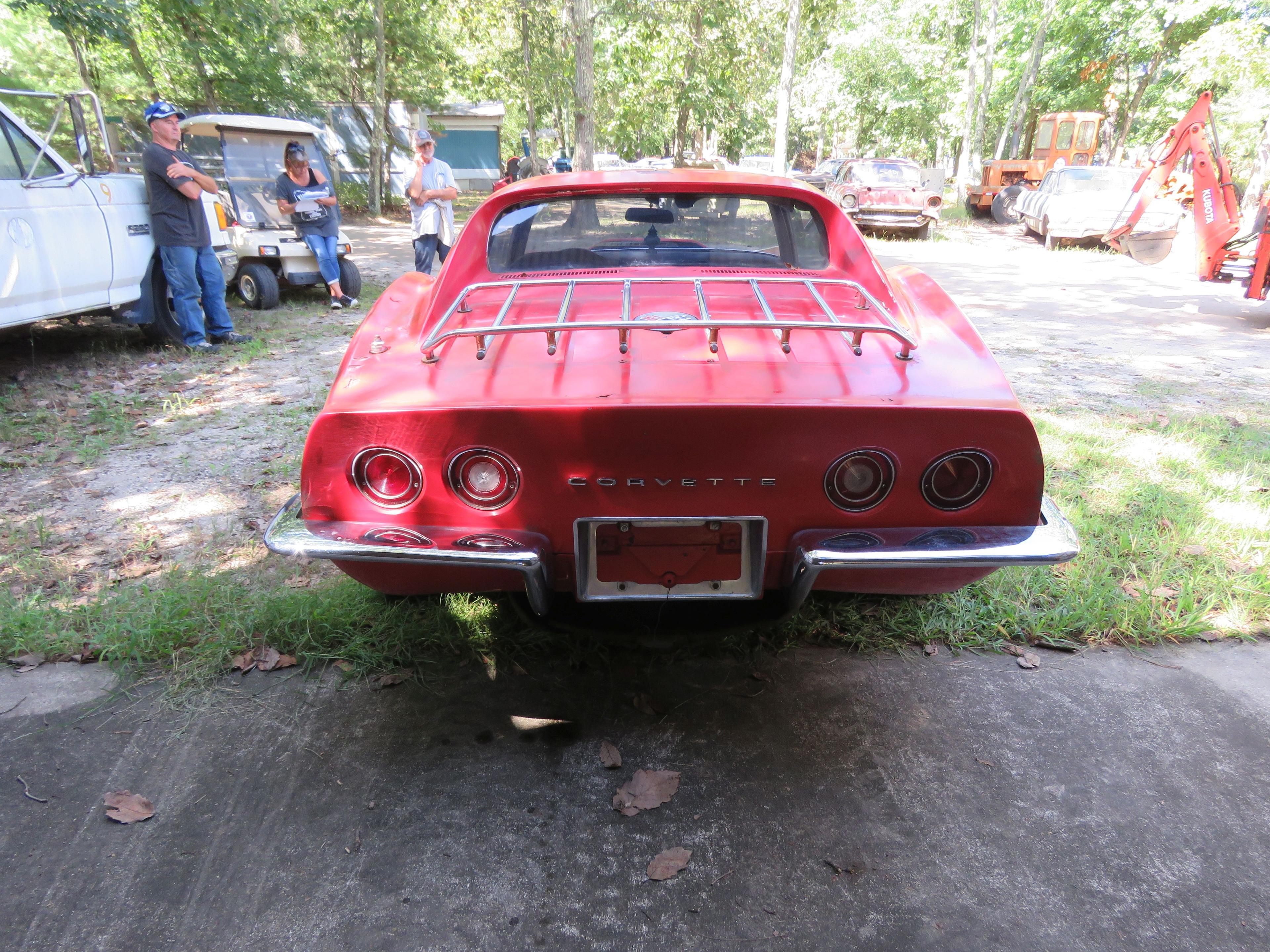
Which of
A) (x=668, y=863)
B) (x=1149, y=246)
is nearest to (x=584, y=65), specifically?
(x=1149, y=246)

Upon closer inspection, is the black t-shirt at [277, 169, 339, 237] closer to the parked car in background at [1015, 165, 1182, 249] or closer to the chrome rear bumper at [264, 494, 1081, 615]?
the chrome rear bumper at [264, 494, 1081, 615]

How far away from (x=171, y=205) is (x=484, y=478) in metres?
5.60

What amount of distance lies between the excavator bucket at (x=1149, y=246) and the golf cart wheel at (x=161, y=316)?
12.0 m

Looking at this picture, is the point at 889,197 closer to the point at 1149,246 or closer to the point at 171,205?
the point at 1149,246

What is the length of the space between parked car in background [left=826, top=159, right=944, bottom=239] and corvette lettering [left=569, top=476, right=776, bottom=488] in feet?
48.4

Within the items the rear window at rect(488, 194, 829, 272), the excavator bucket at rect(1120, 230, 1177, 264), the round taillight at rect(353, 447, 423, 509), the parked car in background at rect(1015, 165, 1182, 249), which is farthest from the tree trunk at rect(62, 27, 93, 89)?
the parked car in background at rect(1015, 165, 1182, 249)

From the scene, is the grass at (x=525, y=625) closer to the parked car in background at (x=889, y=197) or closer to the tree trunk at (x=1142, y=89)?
the parked car in background at (x=889, y=197)

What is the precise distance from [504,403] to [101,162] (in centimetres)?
1854

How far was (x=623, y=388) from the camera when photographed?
2004 millimetres

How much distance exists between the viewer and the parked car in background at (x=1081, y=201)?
14.1 m

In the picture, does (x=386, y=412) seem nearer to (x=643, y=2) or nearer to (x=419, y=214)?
(x=419, y=214)

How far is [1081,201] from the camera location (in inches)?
559

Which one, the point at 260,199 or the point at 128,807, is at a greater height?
the point at 260,199

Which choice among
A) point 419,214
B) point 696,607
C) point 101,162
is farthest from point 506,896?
point 101,162
